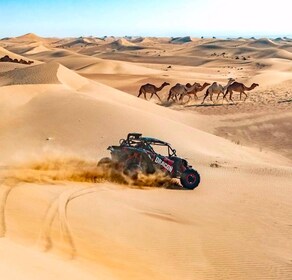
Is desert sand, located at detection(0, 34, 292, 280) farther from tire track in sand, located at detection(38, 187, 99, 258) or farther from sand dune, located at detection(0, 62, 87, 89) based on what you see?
sand dune, located at detection(0, 62, 87, 89)

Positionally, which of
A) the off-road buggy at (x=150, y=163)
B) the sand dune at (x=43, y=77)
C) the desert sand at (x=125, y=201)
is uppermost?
the sand dune at (x=43, y=77)

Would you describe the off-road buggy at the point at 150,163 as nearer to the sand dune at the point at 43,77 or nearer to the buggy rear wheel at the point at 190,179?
the buggy rear wheel at the point at 190,179

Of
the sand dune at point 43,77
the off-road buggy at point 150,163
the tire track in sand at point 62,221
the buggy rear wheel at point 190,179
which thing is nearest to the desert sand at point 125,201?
the tire track in sand at point 62,221

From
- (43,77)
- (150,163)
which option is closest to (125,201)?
(150,163)

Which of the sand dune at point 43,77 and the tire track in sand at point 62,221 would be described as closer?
the tire track in sand at point 62,221

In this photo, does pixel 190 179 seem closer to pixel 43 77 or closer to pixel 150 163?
pixel 150 163

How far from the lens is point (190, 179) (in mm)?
11359

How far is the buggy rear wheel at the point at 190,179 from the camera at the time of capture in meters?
11.3

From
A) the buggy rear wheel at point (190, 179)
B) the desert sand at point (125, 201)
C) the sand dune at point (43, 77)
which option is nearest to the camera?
the desert sand at point (125, 201)

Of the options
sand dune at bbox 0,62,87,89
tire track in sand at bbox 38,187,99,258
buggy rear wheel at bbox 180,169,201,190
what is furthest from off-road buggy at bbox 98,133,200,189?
sand dune at bbox 0,62,87,89

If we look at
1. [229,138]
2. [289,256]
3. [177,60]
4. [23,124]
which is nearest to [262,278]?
[289,256]

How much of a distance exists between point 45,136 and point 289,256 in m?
10.6

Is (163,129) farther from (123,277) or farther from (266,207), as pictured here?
(123,277)

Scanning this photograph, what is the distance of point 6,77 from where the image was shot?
90.7ft
